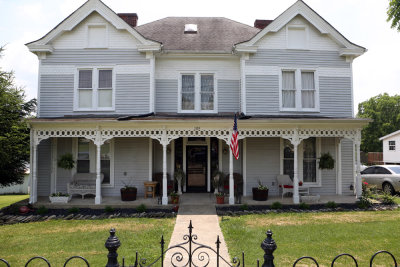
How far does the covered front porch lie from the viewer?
11.3 meters

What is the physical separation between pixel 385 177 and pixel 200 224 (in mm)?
11417

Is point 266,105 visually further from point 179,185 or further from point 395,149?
point 395,149

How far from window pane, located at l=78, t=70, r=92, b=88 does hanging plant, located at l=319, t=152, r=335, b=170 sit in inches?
449

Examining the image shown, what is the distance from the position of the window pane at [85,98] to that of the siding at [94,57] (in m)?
1.36

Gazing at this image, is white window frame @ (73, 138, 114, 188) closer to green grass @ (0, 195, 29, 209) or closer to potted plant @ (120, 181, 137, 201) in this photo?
potted plant @ (120, 181, 137, 201)

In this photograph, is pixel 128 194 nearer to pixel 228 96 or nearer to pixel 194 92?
pixel 194 92

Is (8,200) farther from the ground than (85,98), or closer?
closer

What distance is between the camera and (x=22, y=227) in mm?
8781

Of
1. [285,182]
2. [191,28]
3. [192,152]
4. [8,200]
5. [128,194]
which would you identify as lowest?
[8,200]

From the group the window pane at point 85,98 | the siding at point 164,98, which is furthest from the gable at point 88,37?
the siding at point 164,98

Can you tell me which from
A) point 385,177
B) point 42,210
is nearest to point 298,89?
point 385,177

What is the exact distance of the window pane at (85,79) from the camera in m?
13.2

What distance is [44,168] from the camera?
42.4 feet

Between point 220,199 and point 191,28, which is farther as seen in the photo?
point 191,28
